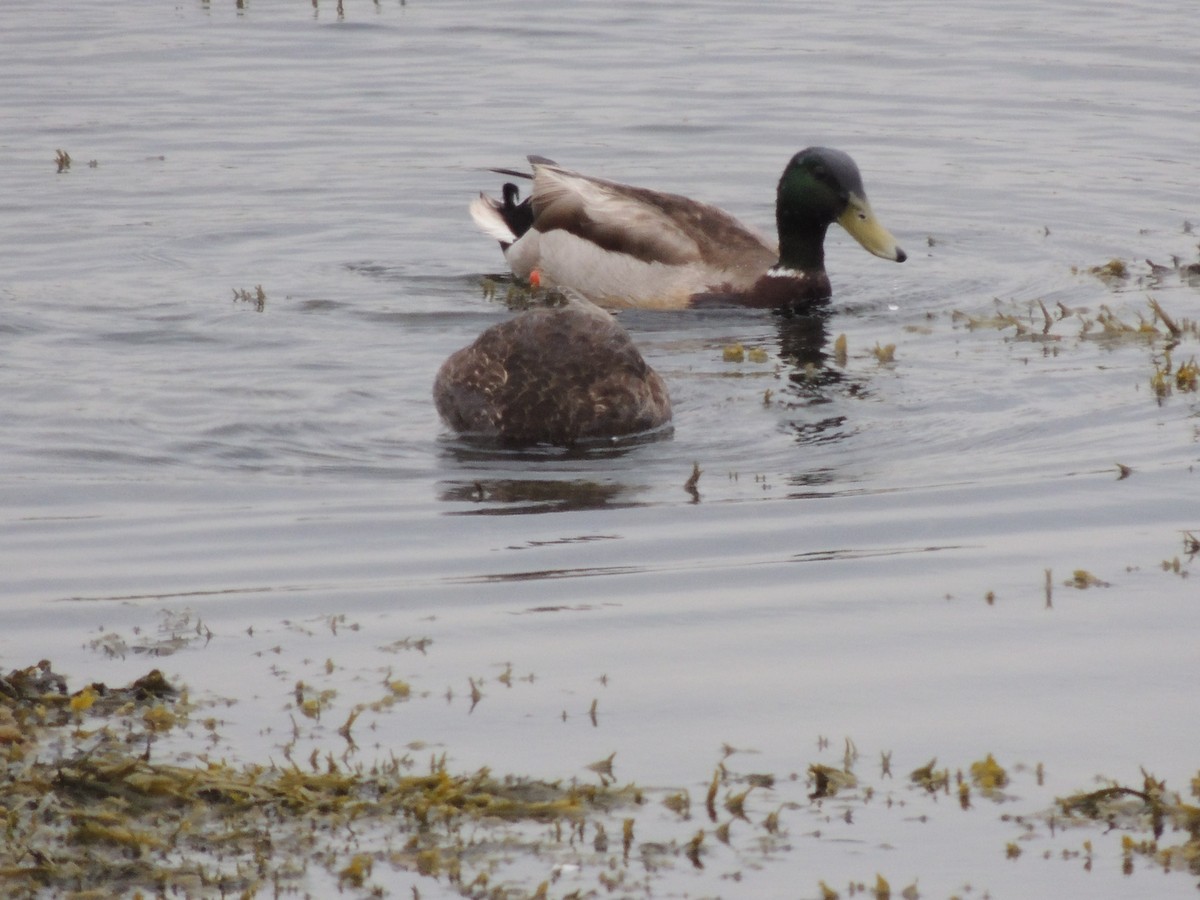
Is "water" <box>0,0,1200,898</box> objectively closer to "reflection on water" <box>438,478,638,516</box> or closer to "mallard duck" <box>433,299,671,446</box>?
"reflection on water" <box>438,478,638,516</box>

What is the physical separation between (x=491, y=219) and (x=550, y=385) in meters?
5.22

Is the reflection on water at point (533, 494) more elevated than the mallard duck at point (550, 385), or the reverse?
the mallard duck at point (550, 385)

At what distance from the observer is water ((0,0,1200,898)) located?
5.15m

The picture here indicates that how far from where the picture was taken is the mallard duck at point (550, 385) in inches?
335

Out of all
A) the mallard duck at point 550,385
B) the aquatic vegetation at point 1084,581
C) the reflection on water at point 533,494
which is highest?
the mallard duck at point 550,385

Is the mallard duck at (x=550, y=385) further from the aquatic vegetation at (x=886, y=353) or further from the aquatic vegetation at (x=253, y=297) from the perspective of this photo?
the aquatic vegetation at (x=253, y=297)

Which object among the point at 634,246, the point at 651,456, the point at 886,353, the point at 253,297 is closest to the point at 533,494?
the point at 651,456

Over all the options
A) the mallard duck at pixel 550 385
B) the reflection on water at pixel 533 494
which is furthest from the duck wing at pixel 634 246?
the reflection on water at pixel 533 494

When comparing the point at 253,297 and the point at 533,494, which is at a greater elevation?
the point at 253,297

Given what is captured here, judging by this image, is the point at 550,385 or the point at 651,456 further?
the point at 550,385

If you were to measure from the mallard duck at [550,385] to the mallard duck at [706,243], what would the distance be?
3213mm

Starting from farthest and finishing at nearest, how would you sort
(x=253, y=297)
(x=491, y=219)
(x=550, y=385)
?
(x=491, y=219) < (x=253, y=297) < (x=550, y=385)

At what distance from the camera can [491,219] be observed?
533 inches

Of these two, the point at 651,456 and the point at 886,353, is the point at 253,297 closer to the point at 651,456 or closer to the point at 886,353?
the point at 886,353
